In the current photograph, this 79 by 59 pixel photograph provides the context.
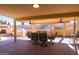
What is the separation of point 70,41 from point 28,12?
1.11 m

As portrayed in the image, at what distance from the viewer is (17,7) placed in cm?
369

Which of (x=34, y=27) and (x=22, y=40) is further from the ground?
(x=34, y=27)

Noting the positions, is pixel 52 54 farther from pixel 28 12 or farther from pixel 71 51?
pixel 28 12

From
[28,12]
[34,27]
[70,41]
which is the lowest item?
[70,41]

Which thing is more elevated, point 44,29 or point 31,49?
point 44,29

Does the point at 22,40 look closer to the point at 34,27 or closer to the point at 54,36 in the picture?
the point at 34,27

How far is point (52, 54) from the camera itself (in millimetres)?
3744

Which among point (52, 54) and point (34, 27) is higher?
point (34, 27)

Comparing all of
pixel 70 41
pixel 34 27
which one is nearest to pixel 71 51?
pixel 70 41

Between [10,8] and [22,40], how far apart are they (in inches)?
29.1
